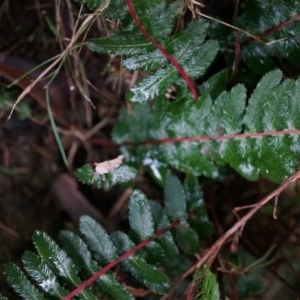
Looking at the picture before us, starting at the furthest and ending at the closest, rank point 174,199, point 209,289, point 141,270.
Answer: point 174,199 → point 141,270 → point 209,289

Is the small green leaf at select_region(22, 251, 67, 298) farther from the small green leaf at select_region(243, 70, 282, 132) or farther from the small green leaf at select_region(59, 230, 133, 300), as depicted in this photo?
the small green leaf at select_region(243, 70, 282, 132)

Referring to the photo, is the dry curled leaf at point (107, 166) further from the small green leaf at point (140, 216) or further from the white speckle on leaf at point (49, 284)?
the white speckle on leaf at point (49, 284)

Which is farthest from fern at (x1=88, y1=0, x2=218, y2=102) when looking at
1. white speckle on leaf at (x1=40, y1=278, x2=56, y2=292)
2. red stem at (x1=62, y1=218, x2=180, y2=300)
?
white speckle on leaf at (x1=40, y1=278, x2=56, y2=292)

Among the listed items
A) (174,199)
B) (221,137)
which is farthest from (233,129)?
(174,199)

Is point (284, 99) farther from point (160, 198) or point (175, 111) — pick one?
point (160, 198)

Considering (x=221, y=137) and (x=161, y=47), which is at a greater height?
(x=161, y=47)

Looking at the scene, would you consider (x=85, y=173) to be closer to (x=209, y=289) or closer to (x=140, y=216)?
(x=140, y=216)
